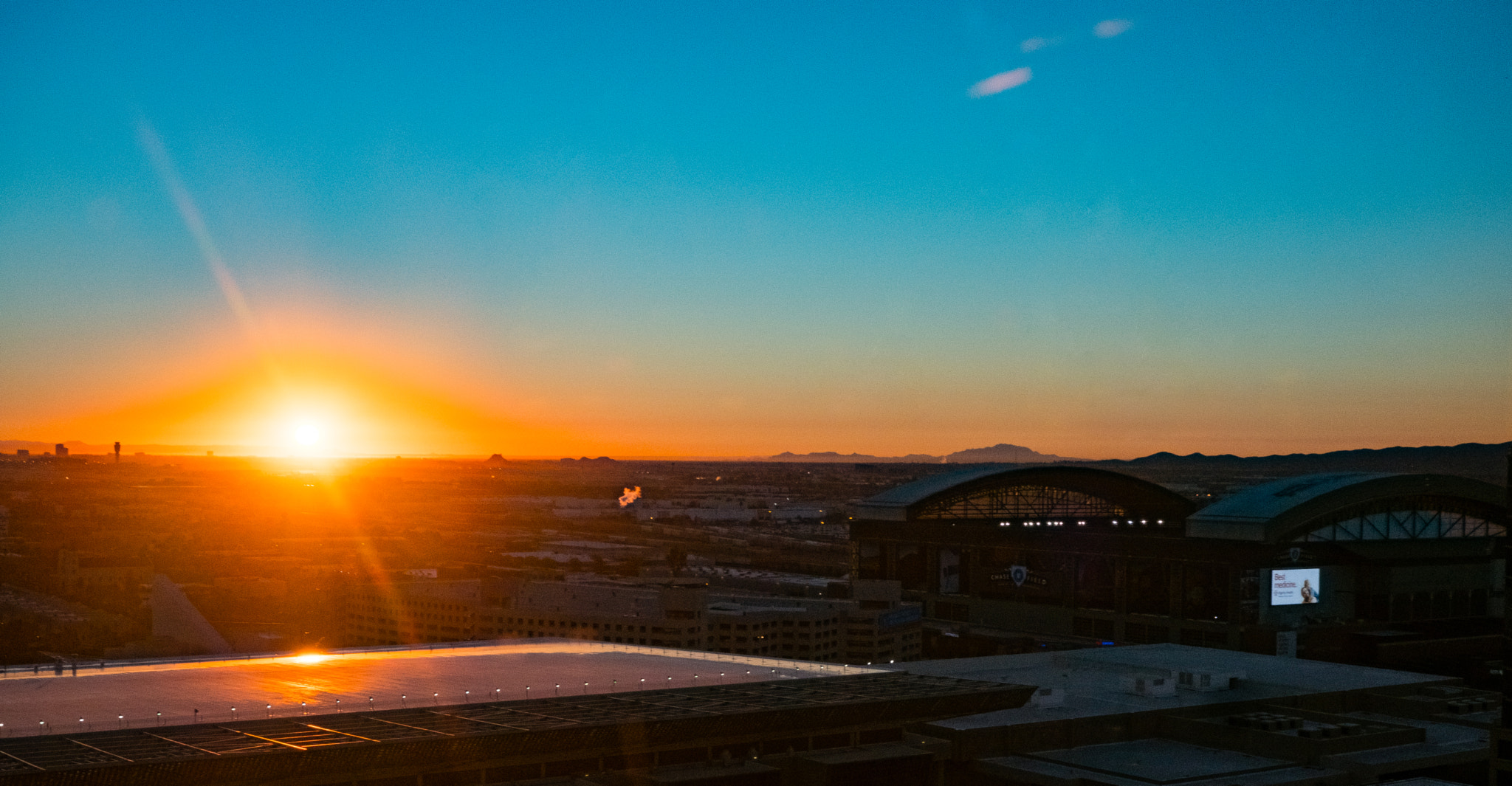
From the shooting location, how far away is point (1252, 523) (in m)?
66.7

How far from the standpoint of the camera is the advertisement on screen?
66562mm

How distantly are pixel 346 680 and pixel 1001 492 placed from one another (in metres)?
52.2

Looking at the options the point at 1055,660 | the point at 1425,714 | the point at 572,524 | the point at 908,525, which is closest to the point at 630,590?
the point at 908,525

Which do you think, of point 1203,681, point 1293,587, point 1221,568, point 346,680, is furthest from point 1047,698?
point 1293,587

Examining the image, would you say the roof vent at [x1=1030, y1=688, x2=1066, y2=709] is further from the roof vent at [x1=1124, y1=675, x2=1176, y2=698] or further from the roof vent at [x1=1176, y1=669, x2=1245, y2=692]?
the roof vent at [x1=1176, y1=669, x2=1245, y2=692]

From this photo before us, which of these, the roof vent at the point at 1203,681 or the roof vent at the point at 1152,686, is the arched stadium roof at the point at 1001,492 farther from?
the roof vent at the point at 1152,686

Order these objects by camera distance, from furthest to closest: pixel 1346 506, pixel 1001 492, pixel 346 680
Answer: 1. pixel 1001 492
2. pixel 1346 506
3. pixel 346 680

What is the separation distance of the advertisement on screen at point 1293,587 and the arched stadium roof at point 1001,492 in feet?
47.8

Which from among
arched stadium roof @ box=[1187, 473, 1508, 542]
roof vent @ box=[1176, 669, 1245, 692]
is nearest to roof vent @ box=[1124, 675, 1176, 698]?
roof vent @ box=[1176, 669, 1245, 692]

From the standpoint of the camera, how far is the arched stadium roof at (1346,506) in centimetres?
6681

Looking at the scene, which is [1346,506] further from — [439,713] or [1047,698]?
[439,713]

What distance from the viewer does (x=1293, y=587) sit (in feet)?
220

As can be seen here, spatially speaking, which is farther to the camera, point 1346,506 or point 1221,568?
point 1346,506

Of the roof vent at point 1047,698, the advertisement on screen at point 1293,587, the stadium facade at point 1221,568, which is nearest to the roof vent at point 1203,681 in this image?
the roof vent at point 1047,698
